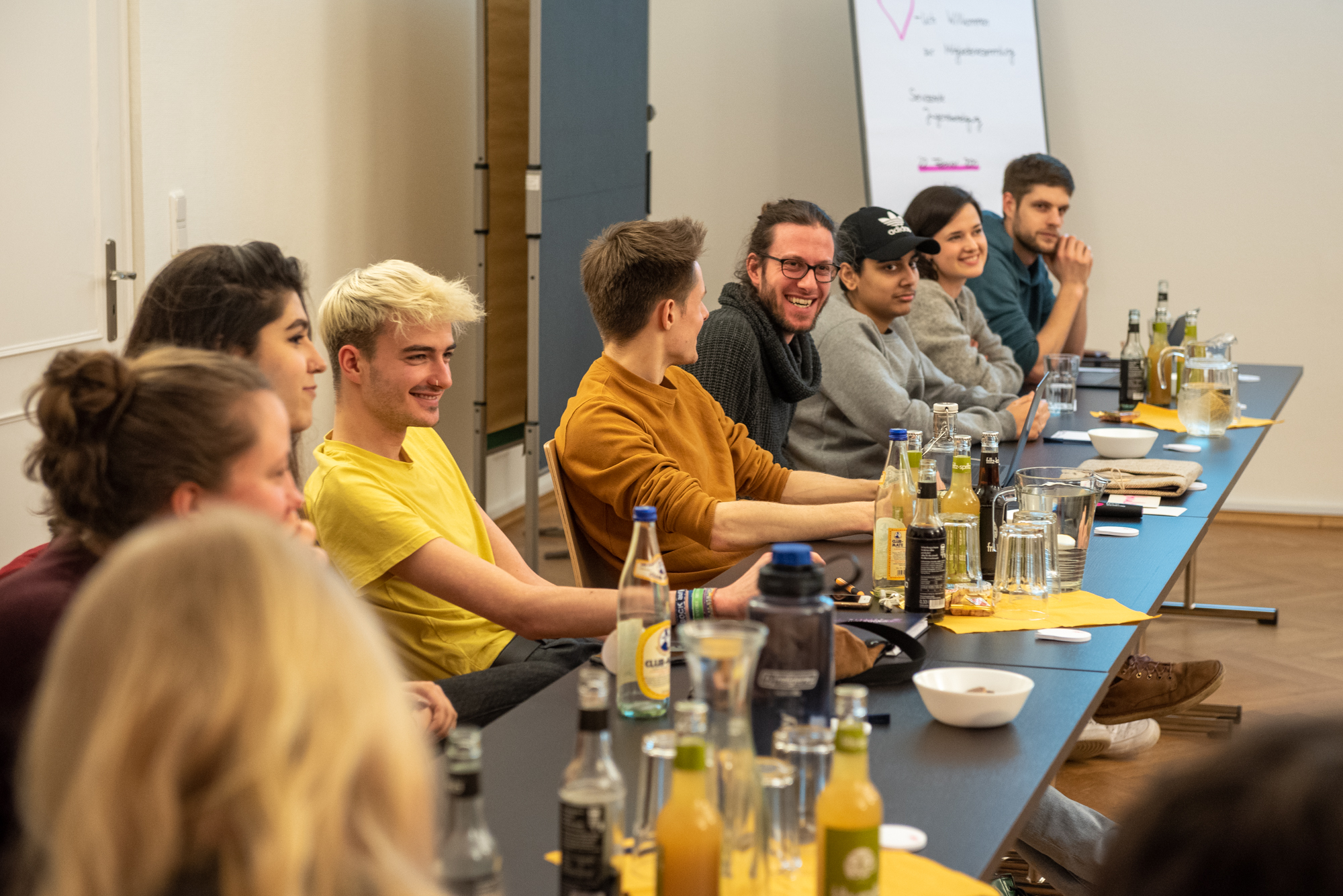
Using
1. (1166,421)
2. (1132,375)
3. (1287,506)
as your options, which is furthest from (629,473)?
(1287,506)

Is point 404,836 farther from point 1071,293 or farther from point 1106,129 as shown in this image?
point 1106,129

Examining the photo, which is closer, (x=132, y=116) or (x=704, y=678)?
(x=704, y=678)

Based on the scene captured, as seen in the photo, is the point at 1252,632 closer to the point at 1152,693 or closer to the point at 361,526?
the point at 1152,693

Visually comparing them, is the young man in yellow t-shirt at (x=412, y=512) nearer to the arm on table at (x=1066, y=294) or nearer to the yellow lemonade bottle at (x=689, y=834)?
the yellow lemonade bottle at (x=689, y=834)

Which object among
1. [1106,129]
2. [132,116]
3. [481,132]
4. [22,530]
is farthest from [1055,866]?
[1106,129]

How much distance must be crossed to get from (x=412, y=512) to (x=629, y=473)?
0.43 meters

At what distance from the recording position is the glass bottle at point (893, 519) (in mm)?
2047

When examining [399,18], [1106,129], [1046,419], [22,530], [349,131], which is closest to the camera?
[22,530]

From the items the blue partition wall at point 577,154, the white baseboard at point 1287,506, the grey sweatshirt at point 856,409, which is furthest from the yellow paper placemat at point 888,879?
the white baseboard at point 1287,506

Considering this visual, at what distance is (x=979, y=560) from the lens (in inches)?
83.7

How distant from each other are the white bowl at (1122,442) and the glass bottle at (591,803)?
7.44 ft

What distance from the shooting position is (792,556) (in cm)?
129

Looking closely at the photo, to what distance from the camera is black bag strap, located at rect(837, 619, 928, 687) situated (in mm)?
1646

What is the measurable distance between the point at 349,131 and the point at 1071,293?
8.12 feet
